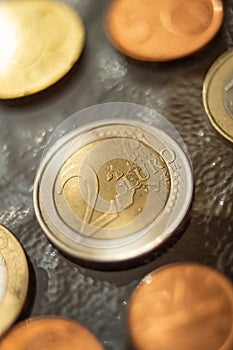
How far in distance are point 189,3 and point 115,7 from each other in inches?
5.9

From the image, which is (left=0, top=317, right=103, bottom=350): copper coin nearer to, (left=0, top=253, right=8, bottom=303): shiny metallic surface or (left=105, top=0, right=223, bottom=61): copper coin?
(left=0, top=253, right=8, bottom=303): shiny metallic surface

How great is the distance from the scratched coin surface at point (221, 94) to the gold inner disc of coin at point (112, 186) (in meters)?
0.13

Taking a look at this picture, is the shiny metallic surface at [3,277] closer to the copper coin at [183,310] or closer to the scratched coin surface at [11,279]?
the scratched coin surface at [11,279]

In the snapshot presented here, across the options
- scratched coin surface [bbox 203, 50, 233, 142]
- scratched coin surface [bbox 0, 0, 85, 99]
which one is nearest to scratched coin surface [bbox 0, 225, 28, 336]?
scratched coin surface [bbox 0, 0, 85, 99]

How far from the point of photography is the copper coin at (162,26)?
1236mm

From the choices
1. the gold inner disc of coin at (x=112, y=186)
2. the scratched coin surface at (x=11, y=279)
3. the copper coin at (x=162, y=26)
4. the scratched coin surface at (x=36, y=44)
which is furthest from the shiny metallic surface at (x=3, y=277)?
the copper coin at (x=162, y=26)

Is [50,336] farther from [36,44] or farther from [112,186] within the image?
[36,44]

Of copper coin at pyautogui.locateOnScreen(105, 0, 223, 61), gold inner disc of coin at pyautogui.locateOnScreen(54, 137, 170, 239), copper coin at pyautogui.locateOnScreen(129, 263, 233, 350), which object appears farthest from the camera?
copper coin at pyautogui.locateOnScreen(105, 0, 223, 61)

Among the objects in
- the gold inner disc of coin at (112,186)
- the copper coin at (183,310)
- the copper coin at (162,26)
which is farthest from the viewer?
the copper coin at (162,26)

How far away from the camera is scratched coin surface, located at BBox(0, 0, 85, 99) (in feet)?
4.09

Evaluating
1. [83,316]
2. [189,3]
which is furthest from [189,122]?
[83,316]

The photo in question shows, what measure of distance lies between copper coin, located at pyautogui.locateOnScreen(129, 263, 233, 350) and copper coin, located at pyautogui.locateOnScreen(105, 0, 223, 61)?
0.44 meters

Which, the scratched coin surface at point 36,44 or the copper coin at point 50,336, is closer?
the copper coin at point 50,336

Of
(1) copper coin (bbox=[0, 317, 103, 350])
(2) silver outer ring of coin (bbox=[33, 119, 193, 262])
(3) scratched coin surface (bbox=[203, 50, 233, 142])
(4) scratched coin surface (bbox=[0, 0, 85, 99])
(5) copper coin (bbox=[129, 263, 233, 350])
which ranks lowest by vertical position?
(1) copper coin (bbox=[0, 317, 103, 350])
